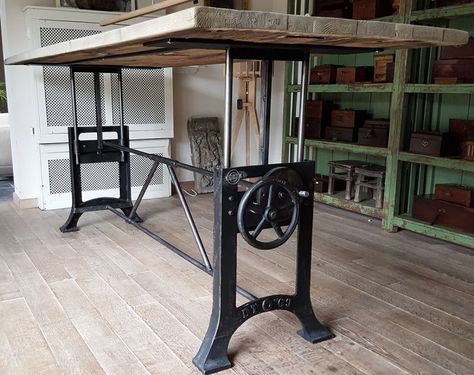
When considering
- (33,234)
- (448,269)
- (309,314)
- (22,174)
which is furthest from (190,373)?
(22,174)

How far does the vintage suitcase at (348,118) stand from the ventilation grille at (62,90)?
2.08m

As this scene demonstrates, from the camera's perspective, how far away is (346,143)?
4.09 m

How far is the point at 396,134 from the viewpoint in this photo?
362cm

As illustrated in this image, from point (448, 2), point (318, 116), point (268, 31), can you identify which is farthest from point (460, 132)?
point (268, 31)

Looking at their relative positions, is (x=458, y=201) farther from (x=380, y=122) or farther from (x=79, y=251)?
(x=79, y=251)

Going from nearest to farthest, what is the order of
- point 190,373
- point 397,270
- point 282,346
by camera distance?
point 190,373
point 282,346
point 397,270

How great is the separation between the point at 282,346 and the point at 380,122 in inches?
94.0

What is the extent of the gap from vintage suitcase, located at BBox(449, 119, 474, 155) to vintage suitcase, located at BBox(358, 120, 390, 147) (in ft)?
1.62

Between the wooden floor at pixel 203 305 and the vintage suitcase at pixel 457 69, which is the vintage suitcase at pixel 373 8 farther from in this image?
the wooden floor at pixel 203 305

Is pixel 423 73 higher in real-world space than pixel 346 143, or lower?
higher

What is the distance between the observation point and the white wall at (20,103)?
403cm

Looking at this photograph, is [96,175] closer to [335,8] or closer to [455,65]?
[335,8]

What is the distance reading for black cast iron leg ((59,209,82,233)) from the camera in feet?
11.8

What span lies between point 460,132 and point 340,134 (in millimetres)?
1064
